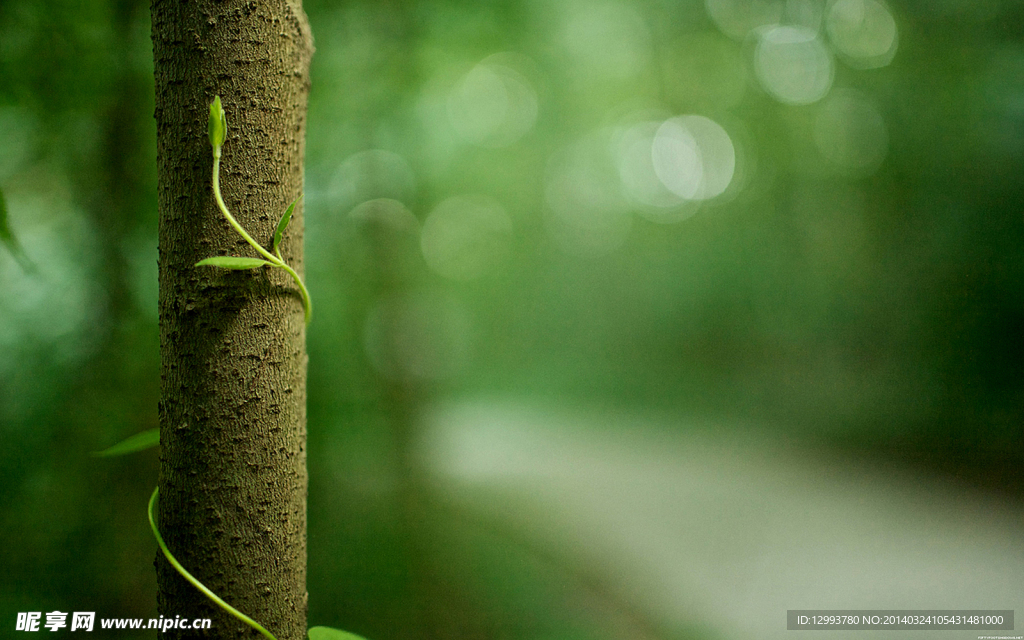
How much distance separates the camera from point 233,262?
34cm

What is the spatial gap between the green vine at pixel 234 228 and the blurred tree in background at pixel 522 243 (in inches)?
40.2

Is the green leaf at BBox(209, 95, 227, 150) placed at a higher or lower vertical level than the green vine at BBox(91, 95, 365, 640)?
higher

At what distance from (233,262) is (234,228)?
5 cm

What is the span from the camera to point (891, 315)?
3.03m

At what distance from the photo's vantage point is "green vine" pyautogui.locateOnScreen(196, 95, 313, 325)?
333 millimetres

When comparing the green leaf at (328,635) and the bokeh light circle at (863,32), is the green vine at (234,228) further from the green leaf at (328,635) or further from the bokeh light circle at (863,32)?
the bokeh light circle at (863,32)

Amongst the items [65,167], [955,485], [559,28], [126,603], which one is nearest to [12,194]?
[65,167]

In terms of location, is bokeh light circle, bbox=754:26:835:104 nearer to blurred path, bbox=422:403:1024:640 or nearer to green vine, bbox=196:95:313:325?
blurred path, bbox=422:403:1024:640

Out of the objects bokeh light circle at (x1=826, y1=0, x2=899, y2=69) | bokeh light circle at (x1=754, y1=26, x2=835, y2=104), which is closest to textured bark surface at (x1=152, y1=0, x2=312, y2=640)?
bokeh light circle at (x1=826, y1=0, x2=899, y2=69)

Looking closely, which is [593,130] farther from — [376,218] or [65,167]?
[65,167]

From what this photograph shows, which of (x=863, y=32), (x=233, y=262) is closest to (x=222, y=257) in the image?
(x=233, y=262)

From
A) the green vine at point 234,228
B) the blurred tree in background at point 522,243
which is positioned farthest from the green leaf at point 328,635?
the blurred tree in background at point 522,243

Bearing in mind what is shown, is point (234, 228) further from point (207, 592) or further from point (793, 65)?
point (793, 65)

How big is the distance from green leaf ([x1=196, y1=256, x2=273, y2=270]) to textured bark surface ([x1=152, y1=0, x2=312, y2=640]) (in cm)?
3
